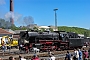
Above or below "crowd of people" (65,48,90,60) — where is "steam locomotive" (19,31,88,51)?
below

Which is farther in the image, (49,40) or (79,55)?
(49,40)

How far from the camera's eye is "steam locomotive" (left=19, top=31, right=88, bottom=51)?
33.6 meters

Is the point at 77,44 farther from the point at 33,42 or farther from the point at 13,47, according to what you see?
the point at 13,47

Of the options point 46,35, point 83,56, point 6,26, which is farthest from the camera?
point 6,26

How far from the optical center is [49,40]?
34.8 metres

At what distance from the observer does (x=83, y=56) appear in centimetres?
1866

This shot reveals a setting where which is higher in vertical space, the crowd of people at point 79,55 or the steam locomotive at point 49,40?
the crowd of people at point 79,55

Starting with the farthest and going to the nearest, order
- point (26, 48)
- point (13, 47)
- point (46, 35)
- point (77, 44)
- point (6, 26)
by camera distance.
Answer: point (6, 26) → point (13, 47) → point (77, 44) → point (46, 35) → point (26, 48)

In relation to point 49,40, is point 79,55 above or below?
above

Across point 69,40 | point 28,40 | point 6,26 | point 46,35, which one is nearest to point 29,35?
point 28,40

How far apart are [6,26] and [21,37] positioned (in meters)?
64.4

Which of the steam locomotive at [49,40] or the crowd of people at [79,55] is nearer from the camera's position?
the crowd of people at [79,55]

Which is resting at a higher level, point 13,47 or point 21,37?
point 21,37

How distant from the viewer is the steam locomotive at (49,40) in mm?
33562
